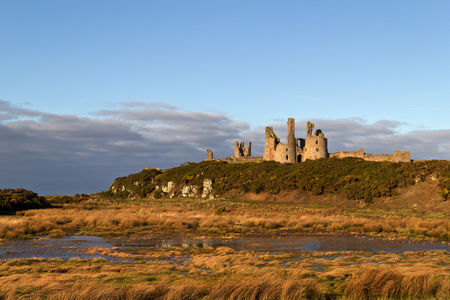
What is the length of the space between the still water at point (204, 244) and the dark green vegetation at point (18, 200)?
18912 mm

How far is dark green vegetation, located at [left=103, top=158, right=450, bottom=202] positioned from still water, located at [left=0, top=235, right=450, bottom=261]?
24.4m

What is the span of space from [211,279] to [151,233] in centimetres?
1785

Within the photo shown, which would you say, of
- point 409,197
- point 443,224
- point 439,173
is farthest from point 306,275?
point 439,173

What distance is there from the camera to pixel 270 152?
101 metres

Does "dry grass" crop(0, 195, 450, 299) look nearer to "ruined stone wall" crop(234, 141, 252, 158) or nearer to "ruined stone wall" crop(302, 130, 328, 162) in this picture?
"ruined stone wall" crop(302, 130, 328, 162)

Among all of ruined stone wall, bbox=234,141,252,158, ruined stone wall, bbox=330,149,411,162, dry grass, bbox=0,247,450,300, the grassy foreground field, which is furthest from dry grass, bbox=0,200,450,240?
ruined stone wall, bbox=234,141,252,158

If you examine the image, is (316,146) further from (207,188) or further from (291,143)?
(207,188)

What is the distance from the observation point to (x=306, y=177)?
229 feet

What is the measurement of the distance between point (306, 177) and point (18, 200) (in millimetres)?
42345

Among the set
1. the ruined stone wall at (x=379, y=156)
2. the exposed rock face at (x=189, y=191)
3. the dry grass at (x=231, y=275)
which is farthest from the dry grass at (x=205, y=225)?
the ruined stone wall at (x=379, y=156)

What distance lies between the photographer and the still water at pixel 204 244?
22.9 metres

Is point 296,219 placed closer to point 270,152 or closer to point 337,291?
point 337,291

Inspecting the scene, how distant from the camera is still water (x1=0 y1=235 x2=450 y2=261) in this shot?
2288 cm

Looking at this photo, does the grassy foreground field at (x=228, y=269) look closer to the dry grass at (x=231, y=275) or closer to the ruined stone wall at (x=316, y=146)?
the dry grass at (x=231, y=275)
